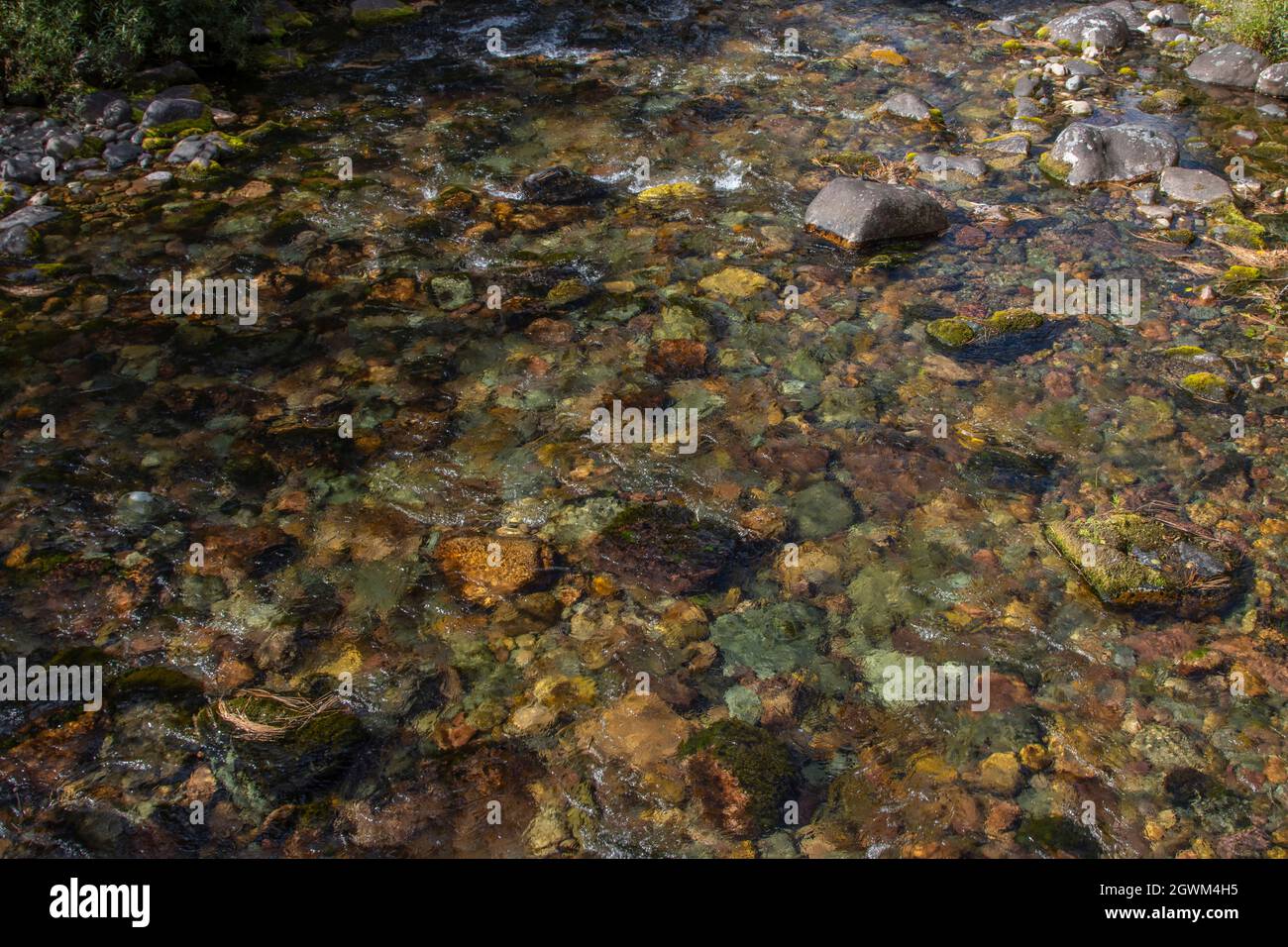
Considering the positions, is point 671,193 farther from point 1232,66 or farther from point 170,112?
point 1232,66

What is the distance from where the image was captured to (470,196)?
8.59 meters

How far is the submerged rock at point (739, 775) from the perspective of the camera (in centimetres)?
418

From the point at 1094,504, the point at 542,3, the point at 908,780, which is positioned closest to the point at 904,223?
the point at 1094,504

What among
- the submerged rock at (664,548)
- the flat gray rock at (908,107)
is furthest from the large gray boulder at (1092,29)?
the submerged rock at (664,548)

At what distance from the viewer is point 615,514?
5617 millimetres

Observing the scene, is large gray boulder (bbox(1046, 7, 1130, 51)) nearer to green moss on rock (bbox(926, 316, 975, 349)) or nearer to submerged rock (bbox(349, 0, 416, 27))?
green moss on rock (bbox(926, 316, 975, 349))

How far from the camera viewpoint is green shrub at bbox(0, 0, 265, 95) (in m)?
9.22

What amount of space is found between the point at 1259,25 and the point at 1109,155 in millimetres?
3835

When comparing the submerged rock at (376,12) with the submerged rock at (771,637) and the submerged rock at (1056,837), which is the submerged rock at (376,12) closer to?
the submerged rock at (771,637)

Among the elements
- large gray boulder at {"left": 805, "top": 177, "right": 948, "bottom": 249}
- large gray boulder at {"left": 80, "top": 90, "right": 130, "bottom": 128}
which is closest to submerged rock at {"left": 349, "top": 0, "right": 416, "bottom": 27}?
large gray boulder at {"left": 80, "top": 90, "right": 130, "bottom": 128}

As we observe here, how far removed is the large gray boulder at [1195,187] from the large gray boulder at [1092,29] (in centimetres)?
349

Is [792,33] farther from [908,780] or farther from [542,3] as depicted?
[908,780]

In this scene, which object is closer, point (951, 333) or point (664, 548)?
point (664, 548)

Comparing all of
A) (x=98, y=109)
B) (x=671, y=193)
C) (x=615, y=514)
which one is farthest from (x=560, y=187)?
(x=98, y=109)
